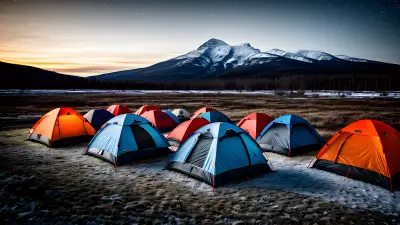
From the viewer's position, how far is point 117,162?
9.37 metres

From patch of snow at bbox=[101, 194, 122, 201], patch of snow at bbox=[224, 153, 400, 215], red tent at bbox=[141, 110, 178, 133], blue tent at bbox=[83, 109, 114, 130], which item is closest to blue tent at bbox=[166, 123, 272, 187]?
patch of snow at bbox=[224, 153, 400, 215]

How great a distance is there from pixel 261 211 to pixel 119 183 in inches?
175

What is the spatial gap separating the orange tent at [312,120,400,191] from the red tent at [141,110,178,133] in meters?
10.5

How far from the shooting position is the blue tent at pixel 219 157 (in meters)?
7.63

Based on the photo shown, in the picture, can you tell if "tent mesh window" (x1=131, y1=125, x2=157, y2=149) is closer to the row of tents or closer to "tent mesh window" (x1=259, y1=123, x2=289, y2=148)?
the row of tents

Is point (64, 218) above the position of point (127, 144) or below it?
Answer: below

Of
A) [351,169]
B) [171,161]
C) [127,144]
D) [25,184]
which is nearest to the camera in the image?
[25,184]

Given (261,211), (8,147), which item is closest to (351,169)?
(261,211)

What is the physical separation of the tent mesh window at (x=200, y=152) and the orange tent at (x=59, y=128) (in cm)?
782

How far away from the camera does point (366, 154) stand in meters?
7.81

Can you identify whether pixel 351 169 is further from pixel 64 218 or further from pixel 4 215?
pixel 4 215

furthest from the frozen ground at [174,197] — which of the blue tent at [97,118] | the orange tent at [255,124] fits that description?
the blue tent at [97,118]

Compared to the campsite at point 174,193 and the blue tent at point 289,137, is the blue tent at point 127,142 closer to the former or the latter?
the campsite at point 174,193

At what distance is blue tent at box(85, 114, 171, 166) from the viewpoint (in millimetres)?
9633
